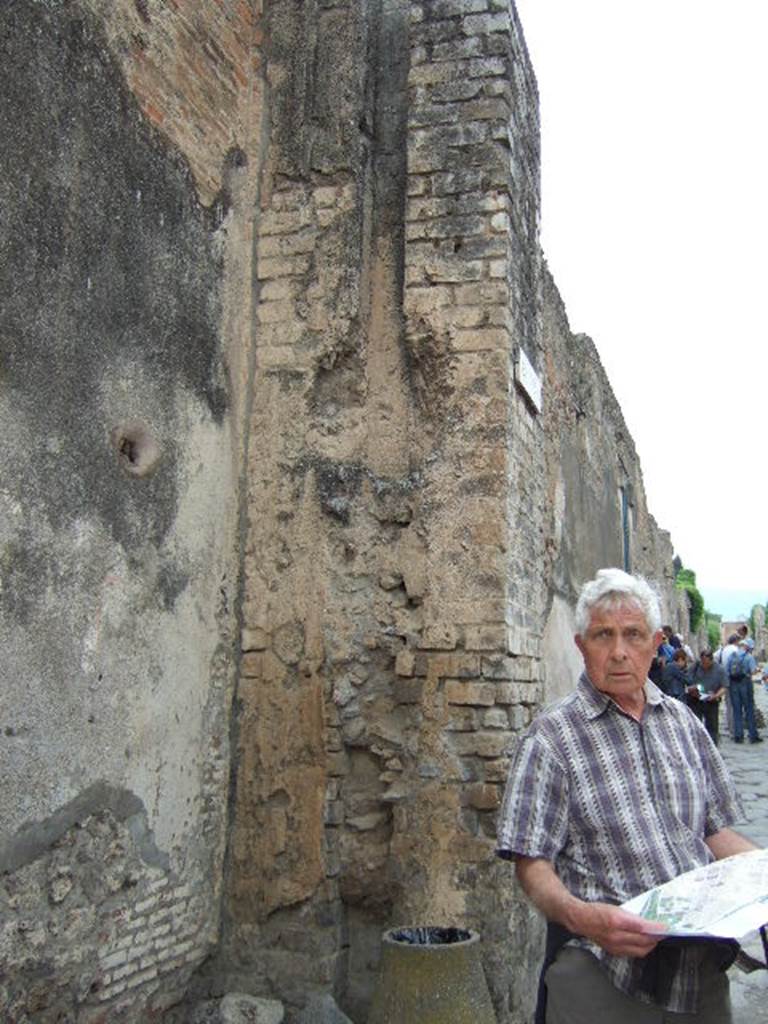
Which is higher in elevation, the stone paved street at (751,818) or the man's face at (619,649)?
the man's face at (619,649)

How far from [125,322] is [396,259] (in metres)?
1.40

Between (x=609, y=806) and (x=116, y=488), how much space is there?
2098 millimetres

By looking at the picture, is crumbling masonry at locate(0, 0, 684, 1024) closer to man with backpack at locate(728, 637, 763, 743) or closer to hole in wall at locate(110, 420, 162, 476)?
hole in wall at locate(110, 420, 162, 476)

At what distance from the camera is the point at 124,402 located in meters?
3.84

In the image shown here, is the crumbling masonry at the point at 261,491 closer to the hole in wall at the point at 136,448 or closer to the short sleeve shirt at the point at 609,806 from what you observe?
the hole in wall at the point at 136,448

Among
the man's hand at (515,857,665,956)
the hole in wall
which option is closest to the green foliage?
the hole in wall

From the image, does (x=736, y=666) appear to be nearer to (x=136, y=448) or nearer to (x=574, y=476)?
(x=574, y=476)

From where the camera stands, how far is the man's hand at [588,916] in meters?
2.12

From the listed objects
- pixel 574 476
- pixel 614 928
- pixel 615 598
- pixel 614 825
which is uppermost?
pixel 574 476

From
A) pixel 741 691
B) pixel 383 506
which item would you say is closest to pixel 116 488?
pixel 383 506

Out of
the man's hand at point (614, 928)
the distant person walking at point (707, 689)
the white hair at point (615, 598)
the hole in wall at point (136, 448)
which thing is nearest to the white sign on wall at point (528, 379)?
the hole in wall at point (136, 448)

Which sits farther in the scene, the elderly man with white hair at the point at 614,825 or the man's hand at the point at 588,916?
the elderly man with white hair at the point at 614,825

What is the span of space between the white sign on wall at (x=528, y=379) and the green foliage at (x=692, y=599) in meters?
21.0

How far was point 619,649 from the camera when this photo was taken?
8.44ft
